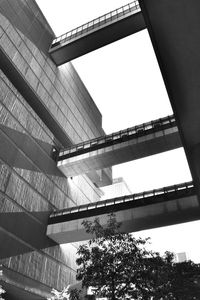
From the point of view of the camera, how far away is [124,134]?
34.8 m

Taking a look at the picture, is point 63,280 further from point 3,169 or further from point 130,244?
point 130,244

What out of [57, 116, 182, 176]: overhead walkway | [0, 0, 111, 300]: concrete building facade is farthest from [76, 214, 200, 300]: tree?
[57, 116, 182, 176]: overhead walkway

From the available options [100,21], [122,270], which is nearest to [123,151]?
[100,21]

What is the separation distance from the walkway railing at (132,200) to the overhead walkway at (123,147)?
6.29 metres

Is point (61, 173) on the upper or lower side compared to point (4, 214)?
upper

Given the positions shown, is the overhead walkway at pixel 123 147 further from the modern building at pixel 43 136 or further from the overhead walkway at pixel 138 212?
the overhead walkway at pixel 138 212

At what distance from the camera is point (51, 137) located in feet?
124

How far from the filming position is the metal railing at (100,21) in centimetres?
4031

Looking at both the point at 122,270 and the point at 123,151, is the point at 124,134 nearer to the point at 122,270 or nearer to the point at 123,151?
the point at 123,151

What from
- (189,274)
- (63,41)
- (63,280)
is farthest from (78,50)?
(189,274)

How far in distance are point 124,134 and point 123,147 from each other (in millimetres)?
1952

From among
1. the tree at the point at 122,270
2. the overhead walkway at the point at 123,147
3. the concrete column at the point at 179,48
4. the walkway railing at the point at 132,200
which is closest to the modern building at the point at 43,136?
the concrete column at the point at 179,48

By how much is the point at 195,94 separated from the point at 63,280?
28612 mm

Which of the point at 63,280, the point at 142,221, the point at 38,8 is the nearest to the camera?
the point at 142,221
